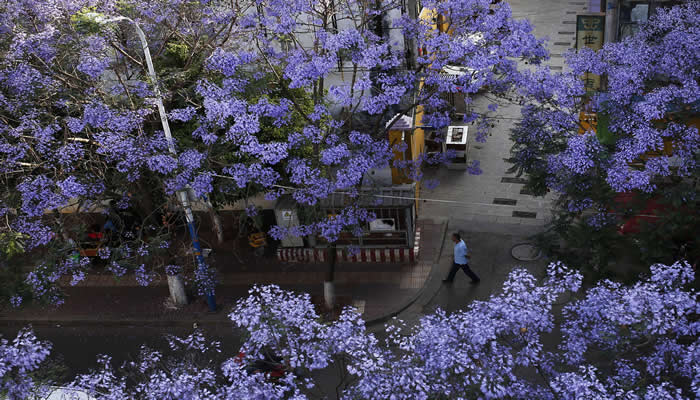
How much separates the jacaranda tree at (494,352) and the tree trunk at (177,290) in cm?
787

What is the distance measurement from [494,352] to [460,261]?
8.68 m

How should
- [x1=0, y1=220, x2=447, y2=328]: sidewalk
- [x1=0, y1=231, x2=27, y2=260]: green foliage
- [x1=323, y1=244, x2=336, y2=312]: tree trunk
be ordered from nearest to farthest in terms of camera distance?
[x1=0, y1=231, x2=27, y2=260]: green foliage
[x1=323, y1=244, x2=336, y2=312]: tree trunk
[x1=0, y1=220, x2=447, y2=328]: sidewalk

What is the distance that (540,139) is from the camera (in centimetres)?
1652

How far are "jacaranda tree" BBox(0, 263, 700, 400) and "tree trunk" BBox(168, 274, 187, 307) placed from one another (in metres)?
7.87

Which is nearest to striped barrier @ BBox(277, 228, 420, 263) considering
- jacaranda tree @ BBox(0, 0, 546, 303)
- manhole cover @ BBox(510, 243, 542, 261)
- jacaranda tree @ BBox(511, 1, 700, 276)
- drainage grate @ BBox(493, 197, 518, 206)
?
jacaranda tree @ BBox(0, 0, 546, 303)

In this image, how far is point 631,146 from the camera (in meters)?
14.3

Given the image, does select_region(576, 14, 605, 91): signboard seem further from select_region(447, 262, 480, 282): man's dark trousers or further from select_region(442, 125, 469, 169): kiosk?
select_region(447, 262, 480, 282): man's dark trousers

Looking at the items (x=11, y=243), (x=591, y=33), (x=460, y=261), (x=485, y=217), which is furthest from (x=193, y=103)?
(x=591, y=33)

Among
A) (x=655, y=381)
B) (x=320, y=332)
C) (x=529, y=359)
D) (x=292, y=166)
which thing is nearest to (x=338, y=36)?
(x=292, y=166)

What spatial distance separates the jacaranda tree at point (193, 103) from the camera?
15797 millimetres

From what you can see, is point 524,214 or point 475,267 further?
point 524,214

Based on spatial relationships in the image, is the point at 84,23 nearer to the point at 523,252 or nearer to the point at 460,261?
the point at 460,261

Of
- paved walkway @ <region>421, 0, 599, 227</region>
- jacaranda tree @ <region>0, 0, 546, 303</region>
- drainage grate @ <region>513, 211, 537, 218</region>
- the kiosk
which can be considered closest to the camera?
jacaranda tree @ <region>0, 0, 546, 303</region>

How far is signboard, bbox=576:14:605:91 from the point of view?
2070 cm
